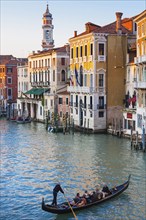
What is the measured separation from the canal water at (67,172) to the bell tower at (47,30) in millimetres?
25794

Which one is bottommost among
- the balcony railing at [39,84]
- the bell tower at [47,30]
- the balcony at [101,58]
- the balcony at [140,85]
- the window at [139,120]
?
the window at [139,120]

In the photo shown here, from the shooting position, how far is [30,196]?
Result: 1521 centimetres

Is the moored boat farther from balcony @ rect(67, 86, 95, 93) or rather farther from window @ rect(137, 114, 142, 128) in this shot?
window @ rect(137, 114, 142, 128)

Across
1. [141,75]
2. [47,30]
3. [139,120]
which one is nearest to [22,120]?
[139,120]

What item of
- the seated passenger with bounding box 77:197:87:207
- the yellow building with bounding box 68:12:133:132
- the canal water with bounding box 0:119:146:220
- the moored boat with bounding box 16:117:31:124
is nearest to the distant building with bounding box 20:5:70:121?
the moored boat with bounding box 16:117:31:124

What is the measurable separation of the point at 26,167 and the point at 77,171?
251cm

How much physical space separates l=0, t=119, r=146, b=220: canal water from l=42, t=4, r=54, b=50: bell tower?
25794 millimetres

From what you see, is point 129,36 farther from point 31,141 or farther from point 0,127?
point 0,127

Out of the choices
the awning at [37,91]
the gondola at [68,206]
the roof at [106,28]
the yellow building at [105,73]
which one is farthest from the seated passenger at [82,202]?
the awning at [37,91]

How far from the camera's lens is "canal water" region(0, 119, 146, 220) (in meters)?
13.8

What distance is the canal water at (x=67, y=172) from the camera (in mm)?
13758

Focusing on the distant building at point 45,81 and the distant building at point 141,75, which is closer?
the distant building at point 141,75

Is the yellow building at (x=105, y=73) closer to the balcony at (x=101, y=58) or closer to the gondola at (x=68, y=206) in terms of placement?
the balcony at (x=101, y=58)

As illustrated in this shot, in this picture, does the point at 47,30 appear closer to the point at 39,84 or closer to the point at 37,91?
the point at 39,84
